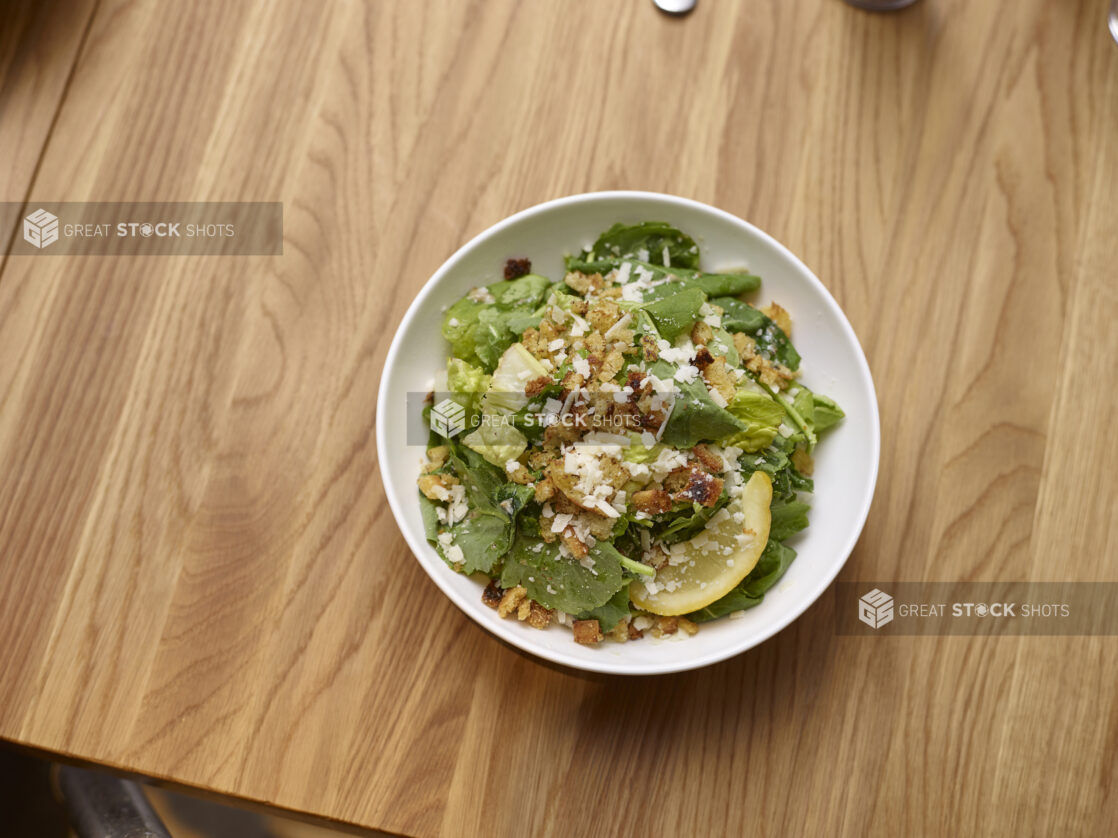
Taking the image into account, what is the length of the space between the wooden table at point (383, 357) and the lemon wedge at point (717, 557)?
336 mm

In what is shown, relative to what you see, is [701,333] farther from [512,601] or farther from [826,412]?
[512,601]

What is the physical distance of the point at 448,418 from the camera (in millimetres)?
1710

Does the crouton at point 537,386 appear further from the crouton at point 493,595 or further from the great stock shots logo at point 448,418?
the crouton at point 493,595

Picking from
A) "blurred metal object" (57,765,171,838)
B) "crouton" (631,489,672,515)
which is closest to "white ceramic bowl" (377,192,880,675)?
"crouton" (631,489,672,515)

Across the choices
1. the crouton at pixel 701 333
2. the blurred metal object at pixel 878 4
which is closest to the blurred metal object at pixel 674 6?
the blurred metal object at pixel 878 4

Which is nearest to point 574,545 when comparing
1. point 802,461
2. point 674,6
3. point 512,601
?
point 512,601

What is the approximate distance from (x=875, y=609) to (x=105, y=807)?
2.04 m

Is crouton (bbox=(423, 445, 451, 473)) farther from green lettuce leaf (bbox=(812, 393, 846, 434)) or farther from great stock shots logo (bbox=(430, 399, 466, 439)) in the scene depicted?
green lettuce leaf (bbox=(812, 393, 846, 434))

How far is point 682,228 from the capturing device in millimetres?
1795

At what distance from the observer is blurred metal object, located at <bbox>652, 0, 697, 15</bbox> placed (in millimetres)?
2049

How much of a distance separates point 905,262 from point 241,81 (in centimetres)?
→ 169

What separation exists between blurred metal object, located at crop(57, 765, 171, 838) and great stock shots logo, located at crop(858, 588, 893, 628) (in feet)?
6.20

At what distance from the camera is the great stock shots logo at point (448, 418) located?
5.57ft

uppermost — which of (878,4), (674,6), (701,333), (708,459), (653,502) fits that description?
(878,4)
